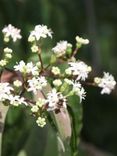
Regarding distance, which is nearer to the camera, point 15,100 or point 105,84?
point 15,100

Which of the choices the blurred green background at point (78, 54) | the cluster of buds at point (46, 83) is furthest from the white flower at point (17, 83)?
the blurred green background at point (78, 54)

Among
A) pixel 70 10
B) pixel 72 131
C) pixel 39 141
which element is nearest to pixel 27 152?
pixel 39 141

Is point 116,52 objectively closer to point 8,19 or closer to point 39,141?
point 8,19

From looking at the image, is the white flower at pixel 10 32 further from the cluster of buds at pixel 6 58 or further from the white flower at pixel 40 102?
the white flower at pixel 40 102

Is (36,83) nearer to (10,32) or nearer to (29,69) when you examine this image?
(29,69)

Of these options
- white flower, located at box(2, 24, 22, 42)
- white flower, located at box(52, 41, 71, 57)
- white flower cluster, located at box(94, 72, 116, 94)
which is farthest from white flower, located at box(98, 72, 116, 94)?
white flower, located at box(2, 24, 22, 42)

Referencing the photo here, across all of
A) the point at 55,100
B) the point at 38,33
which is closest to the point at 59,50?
the point at 38,33

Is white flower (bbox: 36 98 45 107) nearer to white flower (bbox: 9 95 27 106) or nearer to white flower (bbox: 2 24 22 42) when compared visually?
white flower (bbox: 9 95 27 106)
